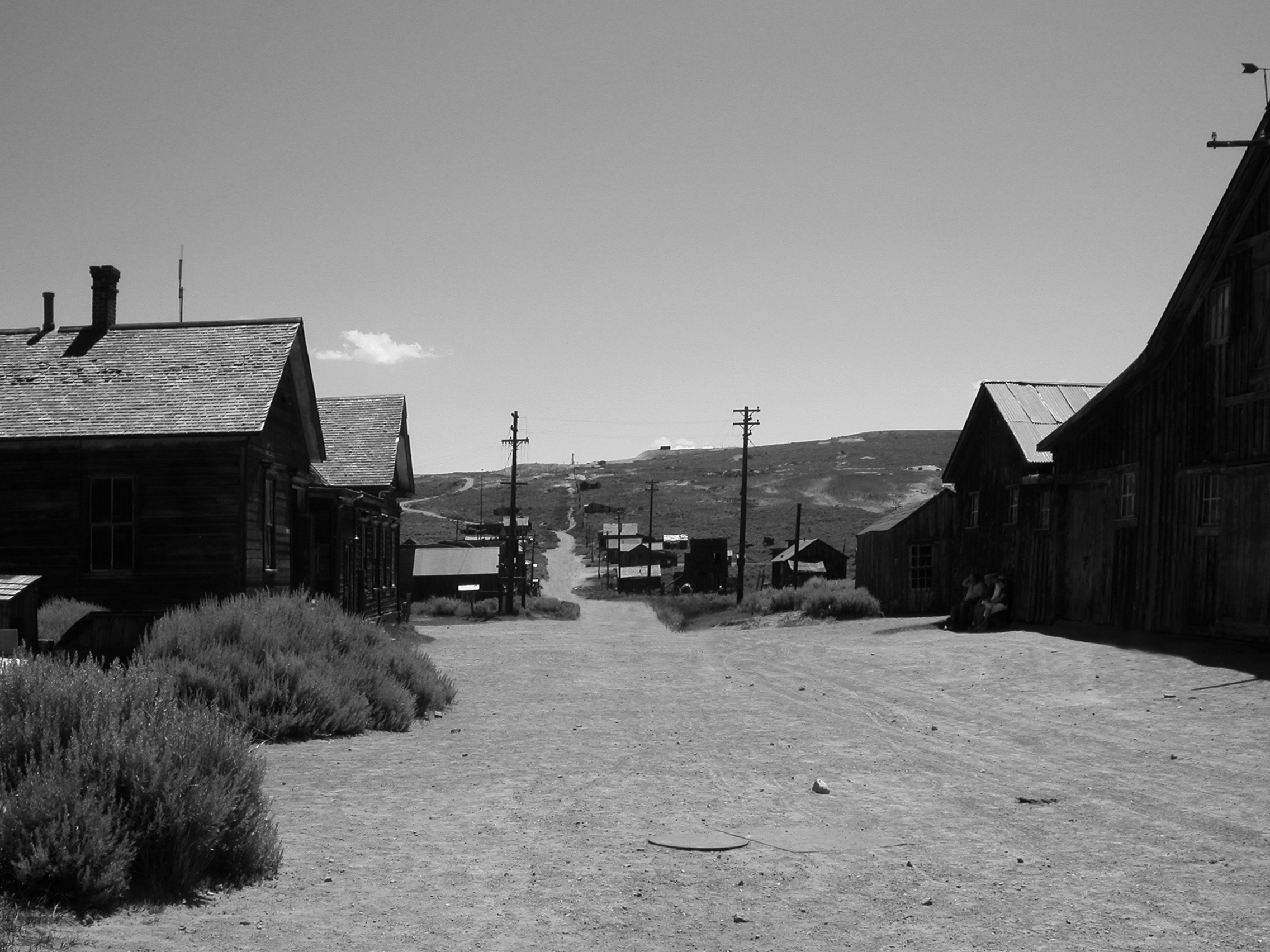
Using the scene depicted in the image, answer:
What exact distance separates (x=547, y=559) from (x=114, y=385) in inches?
3410

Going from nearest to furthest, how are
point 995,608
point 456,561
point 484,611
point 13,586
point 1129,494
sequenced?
point 13,586 → point 1129,494 → point 995,608 → point 484,611 → point 456,561

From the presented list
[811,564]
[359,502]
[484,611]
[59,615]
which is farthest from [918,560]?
[811,564]

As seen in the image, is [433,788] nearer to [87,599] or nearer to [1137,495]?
[87,599]

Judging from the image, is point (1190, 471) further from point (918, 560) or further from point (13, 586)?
point (13, 586)

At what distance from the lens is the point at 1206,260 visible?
1959 cm

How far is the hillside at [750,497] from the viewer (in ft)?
Answer: 372

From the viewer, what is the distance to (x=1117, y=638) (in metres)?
20.3

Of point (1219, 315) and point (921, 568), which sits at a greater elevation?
point (1219, 315)

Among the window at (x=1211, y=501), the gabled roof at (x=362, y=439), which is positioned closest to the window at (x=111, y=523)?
the gabled roof at (x=362, y=439)

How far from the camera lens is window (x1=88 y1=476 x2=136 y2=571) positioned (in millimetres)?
19844

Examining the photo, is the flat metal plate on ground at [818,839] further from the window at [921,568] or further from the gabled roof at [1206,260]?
the window at [921,568]

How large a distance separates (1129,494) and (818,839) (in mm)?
16479

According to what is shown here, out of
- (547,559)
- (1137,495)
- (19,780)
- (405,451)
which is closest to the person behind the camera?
(19,780)

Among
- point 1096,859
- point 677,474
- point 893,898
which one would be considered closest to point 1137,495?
point 1096,859
